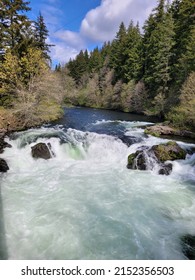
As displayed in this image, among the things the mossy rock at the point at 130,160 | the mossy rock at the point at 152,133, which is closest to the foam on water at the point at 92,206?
the mossy rock at the point at 130,160

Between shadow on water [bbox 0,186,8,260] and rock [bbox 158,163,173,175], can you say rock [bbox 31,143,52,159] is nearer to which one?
shadow on water [bbox 0,186,8,260]

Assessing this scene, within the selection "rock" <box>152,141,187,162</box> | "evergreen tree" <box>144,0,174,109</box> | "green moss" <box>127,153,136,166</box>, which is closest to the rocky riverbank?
"rock" <box>152,141,187,162</box>

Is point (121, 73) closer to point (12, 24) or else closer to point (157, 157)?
point (12, 24)

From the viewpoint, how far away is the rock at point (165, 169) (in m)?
11.1

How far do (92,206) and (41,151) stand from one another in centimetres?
583

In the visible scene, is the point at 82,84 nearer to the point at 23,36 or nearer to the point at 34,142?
the point at 23,36

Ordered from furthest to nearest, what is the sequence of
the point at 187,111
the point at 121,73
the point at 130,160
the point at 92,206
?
the point at 121,73
the point at 187,111
the point at 130,160
the point at 92,206

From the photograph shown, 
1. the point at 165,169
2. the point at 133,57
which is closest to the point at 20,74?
the point at 165,169

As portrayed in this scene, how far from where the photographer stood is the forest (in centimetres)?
1841

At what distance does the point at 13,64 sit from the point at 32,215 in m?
14.5

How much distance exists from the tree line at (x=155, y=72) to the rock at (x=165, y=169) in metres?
8.33

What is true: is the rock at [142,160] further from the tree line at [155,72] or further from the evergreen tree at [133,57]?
the evergreen tree at [133,57]

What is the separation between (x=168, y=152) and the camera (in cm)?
1222

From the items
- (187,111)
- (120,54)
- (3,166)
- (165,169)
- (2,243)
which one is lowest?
(2,243)
